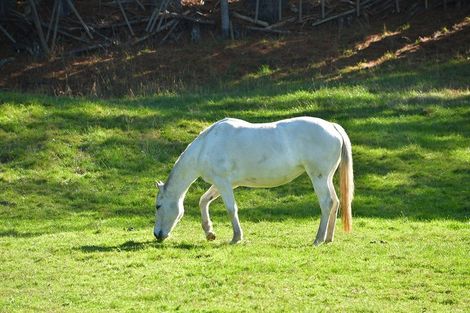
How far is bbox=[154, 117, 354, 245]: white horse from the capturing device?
45.8ft

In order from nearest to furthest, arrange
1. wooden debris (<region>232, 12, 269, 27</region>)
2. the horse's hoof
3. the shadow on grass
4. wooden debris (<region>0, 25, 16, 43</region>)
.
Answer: the horse's hoof < the shadow on grass < wooden debris (<region>0, 25, 16, 43</region>) < wooden debris (<region>232, 12, 269, 27</region>)

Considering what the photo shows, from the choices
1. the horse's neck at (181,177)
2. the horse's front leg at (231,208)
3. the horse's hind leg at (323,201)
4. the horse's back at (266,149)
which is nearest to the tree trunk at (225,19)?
the horse's neck at (181,177)

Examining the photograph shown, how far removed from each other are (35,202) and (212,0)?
20.6 m

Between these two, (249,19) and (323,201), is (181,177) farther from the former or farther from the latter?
(249,19)

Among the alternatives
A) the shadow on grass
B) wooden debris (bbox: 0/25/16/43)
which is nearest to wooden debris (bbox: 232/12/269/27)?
the shadow on grass

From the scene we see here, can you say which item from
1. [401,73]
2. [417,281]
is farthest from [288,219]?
[401,73]

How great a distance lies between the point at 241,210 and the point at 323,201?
16.6 feet

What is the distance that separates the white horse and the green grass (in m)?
0.45

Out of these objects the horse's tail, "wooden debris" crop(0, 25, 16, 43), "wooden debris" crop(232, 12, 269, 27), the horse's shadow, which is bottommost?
the horse's shadow

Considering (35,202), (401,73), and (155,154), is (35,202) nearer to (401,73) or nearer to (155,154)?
(155,154)

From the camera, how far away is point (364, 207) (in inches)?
741

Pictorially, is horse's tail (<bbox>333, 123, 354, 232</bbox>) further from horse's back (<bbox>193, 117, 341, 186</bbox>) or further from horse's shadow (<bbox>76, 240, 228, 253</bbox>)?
horse's shadow (<bbox>76, 240, 228, 253</bbox>)

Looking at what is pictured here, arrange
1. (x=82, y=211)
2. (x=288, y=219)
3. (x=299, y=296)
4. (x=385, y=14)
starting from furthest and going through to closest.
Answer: (x=385, y=14), (x=82, y=211), (x=288, y=219), (x=299, y=296)

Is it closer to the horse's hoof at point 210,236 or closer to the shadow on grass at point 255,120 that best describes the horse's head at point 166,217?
the horse's hoof at point 210,236
